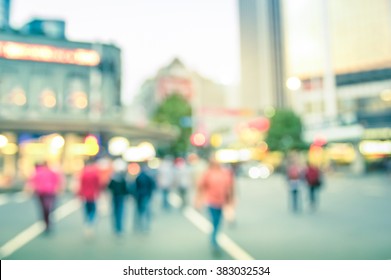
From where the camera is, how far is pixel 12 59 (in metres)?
5.46

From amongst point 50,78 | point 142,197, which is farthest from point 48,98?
point 142,197

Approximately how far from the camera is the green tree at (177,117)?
98.8 ft

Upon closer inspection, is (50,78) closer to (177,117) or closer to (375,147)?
(177,117)

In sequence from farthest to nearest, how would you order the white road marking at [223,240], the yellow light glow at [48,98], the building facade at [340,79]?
the building facade at [340,79]
the yellow light glow at [48,98]
the white road marking at [223,240]

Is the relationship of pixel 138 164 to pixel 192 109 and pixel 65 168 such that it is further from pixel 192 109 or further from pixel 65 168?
pixel 192 109

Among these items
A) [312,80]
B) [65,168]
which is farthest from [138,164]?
[312,80]

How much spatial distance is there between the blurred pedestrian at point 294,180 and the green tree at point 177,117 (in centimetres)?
2013

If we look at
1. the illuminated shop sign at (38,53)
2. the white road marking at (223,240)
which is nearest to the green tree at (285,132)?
the white road marking at (223,240)

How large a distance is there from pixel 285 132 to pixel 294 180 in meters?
24.6

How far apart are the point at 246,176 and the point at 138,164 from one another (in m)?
23.7

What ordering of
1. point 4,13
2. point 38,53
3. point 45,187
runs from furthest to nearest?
point 45,187 → point 38,53 → point 4,13

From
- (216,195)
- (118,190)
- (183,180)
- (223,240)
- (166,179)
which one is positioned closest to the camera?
(216,195)

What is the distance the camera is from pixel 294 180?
9.48 m

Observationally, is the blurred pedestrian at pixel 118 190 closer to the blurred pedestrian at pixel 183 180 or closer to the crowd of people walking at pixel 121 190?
the crowd of people walking at pixel 121 190
